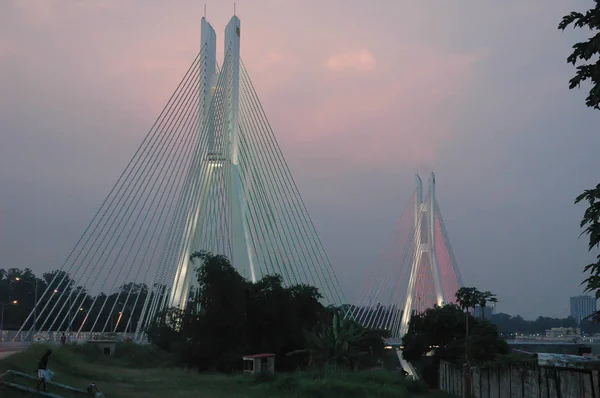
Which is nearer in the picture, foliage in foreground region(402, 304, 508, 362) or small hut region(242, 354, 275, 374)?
small hut region(242, 354, 275, 374)

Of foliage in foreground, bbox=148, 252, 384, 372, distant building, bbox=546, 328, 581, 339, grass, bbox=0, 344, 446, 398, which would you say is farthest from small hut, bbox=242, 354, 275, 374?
distant building, bbox=546, 328, 581, 339

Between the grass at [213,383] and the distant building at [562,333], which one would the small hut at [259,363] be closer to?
the grass at [213,383]

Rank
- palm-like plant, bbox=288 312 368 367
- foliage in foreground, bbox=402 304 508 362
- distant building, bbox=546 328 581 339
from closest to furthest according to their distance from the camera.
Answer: palm-like plant, bbox=288 312 368 367 → foliage in foreground, bbox=402 304 508 362 → distant building, bbox=546 328 581 339

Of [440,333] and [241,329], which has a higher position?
[440,333]

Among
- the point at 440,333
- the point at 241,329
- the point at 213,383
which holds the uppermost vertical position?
the point at 440,333

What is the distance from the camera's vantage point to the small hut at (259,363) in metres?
37.6

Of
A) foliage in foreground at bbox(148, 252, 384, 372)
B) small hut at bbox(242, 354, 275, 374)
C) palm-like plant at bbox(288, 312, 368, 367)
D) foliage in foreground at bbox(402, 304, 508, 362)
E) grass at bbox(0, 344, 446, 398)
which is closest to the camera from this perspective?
grass at bbox(0, 344, 446, 398)

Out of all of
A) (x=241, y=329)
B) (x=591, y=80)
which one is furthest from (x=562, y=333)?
(x=591, y=80)

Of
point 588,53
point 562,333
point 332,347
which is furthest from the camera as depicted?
point 562,333

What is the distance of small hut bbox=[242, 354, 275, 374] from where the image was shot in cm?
3756

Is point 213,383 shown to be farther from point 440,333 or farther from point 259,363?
point 440,333

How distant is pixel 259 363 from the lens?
1489 inches

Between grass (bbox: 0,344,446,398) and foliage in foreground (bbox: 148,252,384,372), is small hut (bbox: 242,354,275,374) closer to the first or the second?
grass (bbox: 0,344,446,398)

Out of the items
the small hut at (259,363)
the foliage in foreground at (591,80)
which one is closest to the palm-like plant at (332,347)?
the small hut at (259,363)
